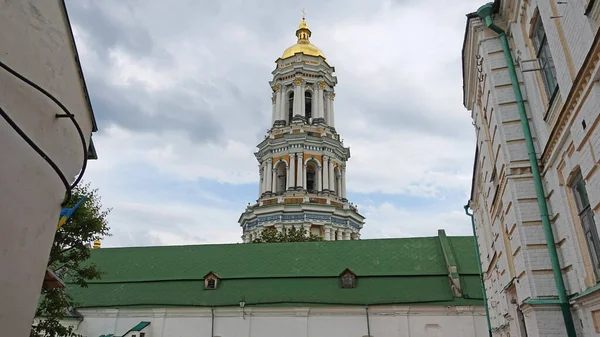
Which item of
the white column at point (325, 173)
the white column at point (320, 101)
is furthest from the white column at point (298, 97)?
the white column at point (325, 173)

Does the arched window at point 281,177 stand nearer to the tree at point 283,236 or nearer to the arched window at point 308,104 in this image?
the tree at point 283,236

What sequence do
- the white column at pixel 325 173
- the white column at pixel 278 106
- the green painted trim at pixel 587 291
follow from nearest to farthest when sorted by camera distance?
1. the green painted trim at pixel 587 291
2. the white column at pixel 325 173
3. the white column at pixel 278 106

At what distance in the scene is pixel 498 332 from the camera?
14898 mm

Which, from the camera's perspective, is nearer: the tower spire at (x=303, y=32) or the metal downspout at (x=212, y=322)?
the metal downspout at (x=212, y=322)

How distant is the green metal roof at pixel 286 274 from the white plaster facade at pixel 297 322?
474 millimetres

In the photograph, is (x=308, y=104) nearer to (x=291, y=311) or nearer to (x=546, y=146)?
(x=291, y=311)

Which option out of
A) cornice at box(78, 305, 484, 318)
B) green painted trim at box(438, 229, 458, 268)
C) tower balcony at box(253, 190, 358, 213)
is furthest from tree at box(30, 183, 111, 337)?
tower balcony at box(253, 190, 358, 213)

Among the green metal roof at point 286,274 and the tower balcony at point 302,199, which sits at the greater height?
the tower balcony at point 302,199

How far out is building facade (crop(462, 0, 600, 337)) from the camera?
6.14 meters

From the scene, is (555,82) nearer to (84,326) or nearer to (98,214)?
(98,214)

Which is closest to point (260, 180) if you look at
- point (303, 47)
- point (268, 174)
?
point (268, 174)

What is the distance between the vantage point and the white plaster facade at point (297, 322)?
23.2m

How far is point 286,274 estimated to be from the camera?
1056 inches

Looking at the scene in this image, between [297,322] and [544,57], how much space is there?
1949 cm
